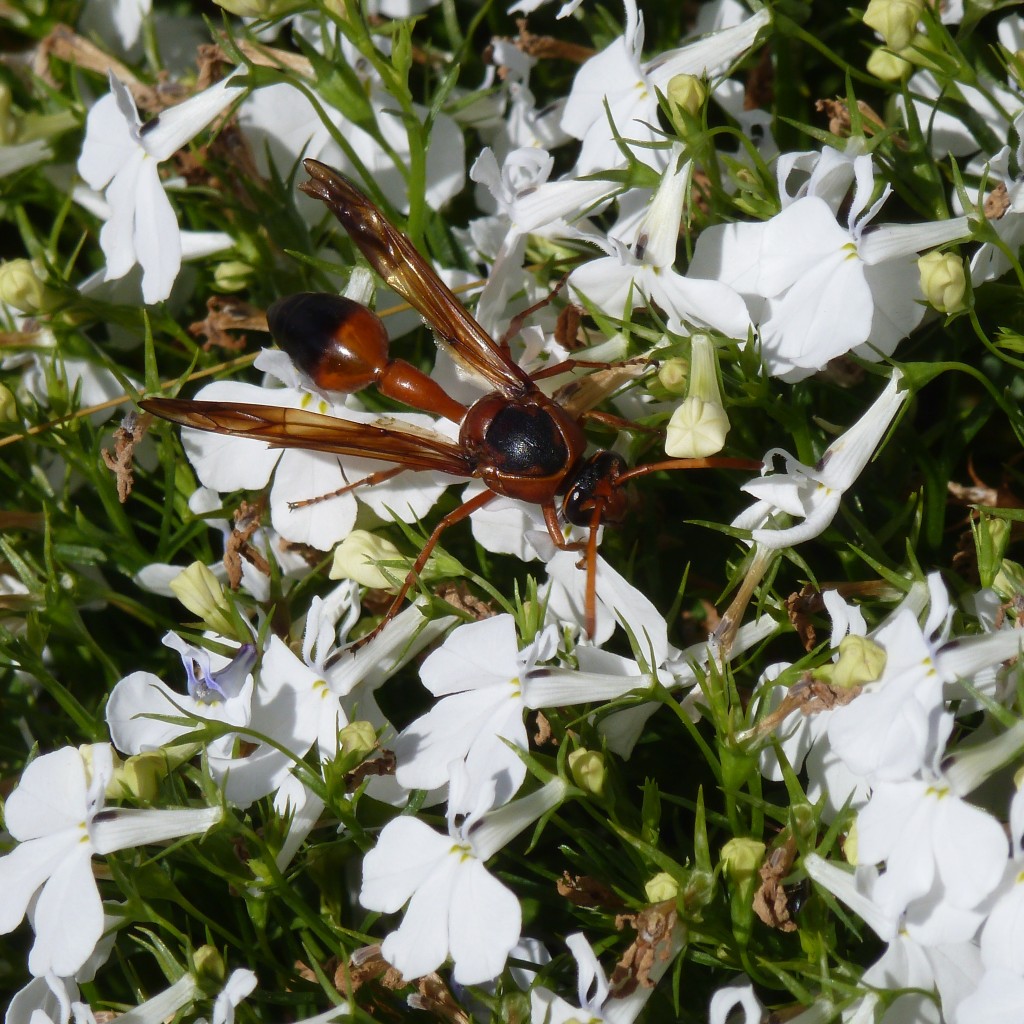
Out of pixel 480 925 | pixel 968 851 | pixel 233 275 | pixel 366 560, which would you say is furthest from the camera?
pixel 233 275

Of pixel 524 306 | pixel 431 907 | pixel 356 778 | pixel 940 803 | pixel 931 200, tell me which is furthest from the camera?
pixel 524 306

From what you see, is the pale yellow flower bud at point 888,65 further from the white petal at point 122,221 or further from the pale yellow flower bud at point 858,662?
the white petal at point 122,221

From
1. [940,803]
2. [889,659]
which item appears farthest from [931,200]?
[940,803]

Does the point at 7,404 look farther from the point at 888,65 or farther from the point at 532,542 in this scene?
the point at 888,65

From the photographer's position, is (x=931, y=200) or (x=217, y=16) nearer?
(x=931, y=200)

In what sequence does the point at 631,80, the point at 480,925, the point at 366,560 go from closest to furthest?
the point at 480,925
the point at 366,560
the point at 631,80

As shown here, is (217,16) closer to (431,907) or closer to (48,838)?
(48,838)

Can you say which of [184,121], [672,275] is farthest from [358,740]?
[184,121]
